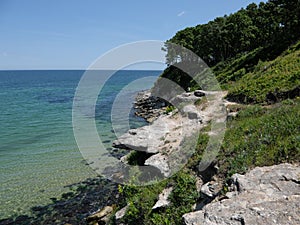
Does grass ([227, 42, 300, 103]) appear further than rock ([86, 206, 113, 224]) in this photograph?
Yes

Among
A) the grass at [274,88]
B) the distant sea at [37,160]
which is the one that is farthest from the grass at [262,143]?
the distant sea at [37,160]

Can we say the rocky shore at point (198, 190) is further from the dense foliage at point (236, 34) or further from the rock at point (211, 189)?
the dense foliage at point (236, 34)

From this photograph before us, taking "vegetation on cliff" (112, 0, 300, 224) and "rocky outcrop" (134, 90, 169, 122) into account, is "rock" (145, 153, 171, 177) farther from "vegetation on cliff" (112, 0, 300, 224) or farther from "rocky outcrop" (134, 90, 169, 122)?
"rocky outcrop" (134, 90, 169, 122)

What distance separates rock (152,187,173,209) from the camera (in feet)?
38.8

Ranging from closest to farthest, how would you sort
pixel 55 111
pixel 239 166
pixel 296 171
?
pixel 296 171, pixel 239 166, pixel 55 111

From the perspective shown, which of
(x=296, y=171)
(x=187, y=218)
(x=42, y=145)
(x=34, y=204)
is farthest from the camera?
(x=42, y=145)

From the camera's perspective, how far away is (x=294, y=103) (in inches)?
570

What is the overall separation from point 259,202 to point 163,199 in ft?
18.8

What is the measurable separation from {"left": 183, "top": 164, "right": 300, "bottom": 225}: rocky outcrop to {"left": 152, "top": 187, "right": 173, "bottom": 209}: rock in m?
3.87

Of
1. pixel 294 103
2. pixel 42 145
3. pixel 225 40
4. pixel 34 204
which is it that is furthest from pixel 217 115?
pixel 225 40

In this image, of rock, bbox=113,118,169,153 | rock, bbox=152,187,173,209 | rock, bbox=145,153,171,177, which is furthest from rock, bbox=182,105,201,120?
rock, bbox=152,187,173,209

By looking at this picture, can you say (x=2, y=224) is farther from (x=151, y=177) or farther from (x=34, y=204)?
(x=151, y=177)

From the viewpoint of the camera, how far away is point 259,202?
7273 mm

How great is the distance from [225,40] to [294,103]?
45733 mm
